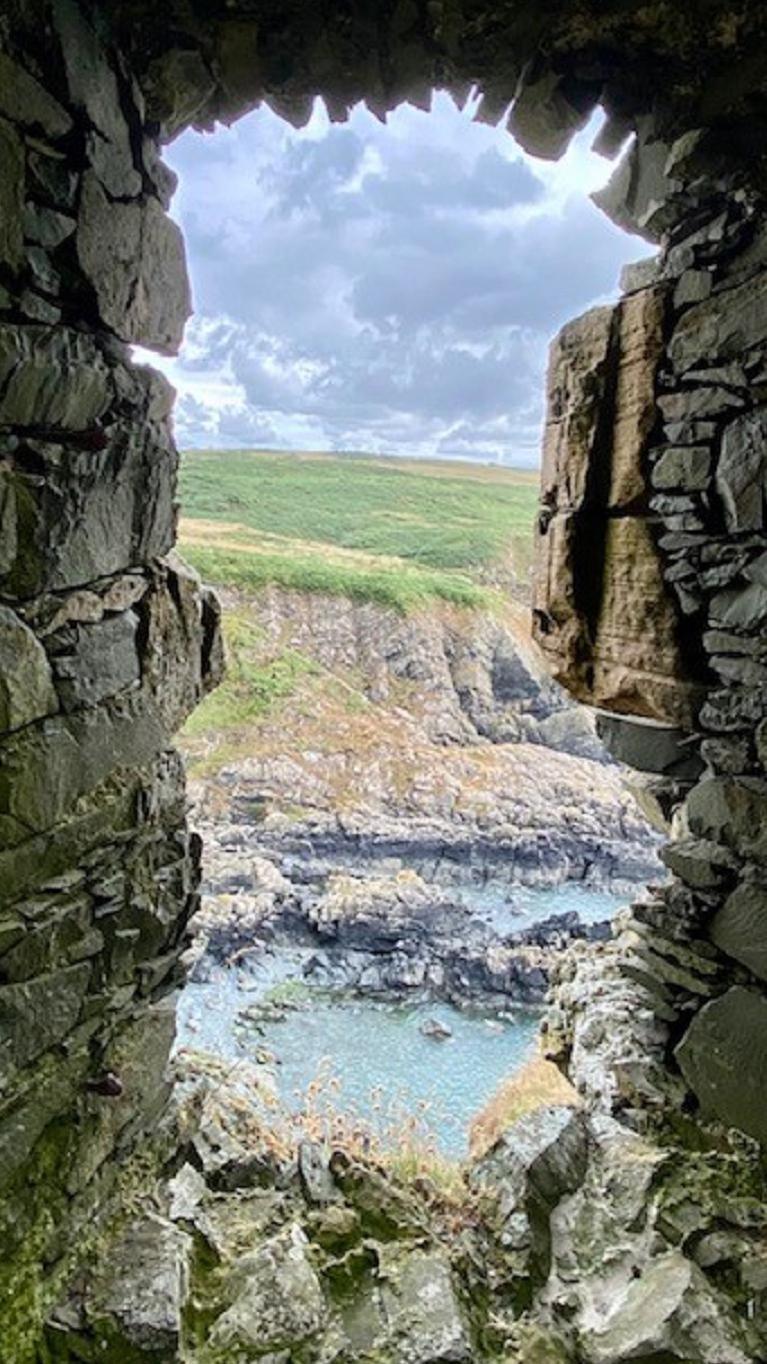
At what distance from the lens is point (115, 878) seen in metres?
3.95

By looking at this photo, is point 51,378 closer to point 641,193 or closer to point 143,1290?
point 641,193

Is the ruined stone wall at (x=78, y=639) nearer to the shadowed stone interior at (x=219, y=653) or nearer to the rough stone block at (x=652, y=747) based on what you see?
the shadowed stone interior at (x=219, y=653)

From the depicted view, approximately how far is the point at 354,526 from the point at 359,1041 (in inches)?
1361

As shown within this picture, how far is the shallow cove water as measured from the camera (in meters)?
10.7

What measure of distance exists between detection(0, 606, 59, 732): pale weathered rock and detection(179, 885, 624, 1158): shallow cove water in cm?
750

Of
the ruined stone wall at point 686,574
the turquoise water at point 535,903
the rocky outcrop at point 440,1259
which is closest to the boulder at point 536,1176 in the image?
the rocky outcrop at point 440,1259

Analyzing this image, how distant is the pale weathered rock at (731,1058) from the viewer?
13.4 ft

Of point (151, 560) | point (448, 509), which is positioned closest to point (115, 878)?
point (151, 560)

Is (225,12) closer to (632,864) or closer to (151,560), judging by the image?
(151,560)

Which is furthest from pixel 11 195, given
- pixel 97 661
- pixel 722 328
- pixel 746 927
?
pixel 746 927

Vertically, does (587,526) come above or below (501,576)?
above

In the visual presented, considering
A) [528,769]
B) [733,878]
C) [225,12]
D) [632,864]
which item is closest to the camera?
[225,12]

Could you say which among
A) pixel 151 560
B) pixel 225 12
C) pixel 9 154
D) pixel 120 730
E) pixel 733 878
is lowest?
pixel 733 878

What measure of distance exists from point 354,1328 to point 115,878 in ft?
7.74
